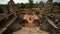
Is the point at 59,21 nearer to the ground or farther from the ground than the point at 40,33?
farther from the ground

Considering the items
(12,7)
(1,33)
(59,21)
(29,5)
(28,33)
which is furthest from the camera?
(29,5)

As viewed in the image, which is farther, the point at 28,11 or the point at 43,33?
the point at 28,11

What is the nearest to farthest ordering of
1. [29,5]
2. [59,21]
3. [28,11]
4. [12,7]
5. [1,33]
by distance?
[1,33] < [59,21] < [12,7] < [28,11] < [29,5]

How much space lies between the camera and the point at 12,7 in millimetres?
14734

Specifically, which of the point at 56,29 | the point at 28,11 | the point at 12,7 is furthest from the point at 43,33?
the point at 28,11

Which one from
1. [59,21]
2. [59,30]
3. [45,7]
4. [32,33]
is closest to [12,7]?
[45,7]

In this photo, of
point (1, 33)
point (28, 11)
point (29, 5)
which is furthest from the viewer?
point (29, 5)

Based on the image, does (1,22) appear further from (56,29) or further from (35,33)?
(56,29)

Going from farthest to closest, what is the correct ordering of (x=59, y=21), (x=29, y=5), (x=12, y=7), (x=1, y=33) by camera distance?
(x=29, y=5)
(x=12, y=7)
(x=59, y=21)
(x=1, y=33)

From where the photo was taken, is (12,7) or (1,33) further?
(12,7)

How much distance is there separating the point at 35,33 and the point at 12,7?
22.3 ft

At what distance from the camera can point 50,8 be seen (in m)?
15.2

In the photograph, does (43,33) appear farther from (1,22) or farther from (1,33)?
(1,33)

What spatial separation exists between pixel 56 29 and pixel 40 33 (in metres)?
1.91
